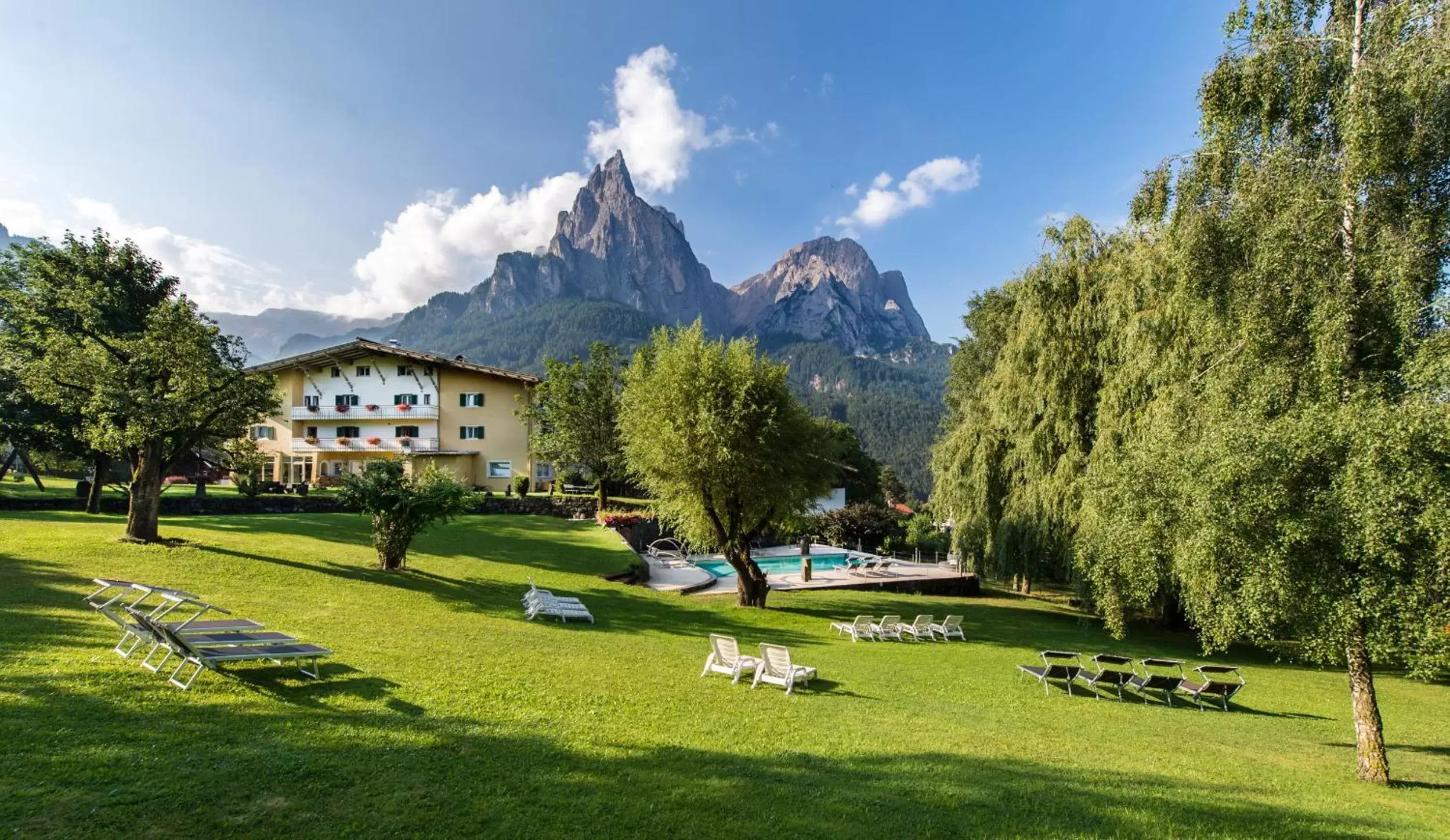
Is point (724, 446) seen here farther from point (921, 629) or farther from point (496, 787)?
point (496, 787)

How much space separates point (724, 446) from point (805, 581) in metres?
10.2

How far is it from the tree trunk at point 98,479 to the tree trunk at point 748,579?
68.4ft

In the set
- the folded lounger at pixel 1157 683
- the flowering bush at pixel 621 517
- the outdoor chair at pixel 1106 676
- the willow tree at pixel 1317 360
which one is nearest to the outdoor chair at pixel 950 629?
the outdoor chair at pixel 1106 676

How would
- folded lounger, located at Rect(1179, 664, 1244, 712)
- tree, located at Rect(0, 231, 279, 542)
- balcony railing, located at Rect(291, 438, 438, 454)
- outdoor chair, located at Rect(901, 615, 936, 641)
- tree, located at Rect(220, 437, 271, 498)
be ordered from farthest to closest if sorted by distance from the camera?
balcony railing, located at Rect(291, 438, 438, 454) → tree, located at Rect(220, 437, 271, 498) → outdoor chair, located at Rect(901, 615, 936, 641) → tree, located at Rect(0, 231, 279, 542) → folded lounger, located at Rect(1179, 664, 1244, 712)

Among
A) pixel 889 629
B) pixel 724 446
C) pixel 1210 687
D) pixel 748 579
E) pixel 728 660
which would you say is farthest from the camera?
pixel 748 579

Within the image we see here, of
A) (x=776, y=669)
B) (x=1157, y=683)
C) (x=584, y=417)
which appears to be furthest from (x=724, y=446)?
(x=584, y=417)

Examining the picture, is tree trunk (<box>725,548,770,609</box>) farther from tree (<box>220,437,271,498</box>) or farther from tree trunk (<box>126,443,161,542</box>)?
tree trunk (<box>126,443,161,542</box>)

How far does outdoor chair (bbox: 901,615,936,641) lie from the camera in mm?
14555

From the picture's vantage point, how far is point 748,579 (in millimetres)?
17906

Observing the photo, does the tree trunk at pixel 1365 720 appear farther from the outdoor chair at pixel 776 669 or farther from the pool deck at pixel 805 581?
the pool deck at pixel 805 581

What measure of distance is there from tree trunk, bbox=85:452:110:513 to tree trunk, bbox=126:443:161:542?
9771mm

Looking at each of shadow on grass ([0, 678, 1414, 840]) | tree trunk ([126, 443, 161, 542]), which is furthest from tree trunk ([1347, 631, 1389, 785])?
tree trunk ([126, 443, 161, 542])

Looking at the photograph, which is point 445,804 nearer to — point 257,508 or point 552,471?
point 257,508

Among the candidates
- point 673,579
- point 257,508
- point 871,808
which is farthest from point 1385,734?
point 257,508
